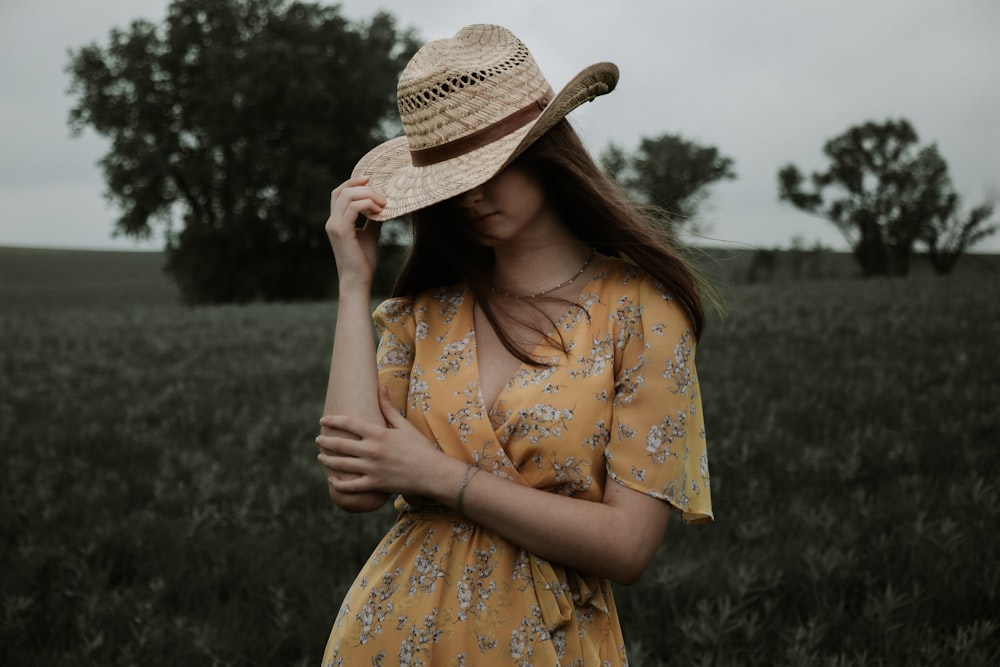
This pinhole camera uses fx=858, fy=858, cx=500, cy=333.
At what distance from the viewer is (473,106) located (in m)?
2.00

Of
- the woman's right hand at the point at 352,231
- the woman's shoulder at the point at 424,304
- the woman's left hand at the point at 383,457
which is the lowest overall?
the woman's left hand at the point at 383,457

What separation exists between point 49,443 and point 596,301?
617cm

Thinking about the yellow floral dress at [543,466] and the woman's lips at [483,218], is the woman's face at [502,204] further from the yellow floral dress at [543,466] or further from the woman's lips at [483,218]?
the yellow floral dress at [543,466]

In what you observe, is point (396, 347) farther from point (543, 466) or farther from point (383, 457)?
point (543, 466)

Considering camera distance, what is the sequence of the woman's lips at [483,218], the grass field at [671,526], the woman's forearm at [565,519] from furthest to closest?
1. the grass field at [671,526]
2. the woman's lips at [483,218]
3. the woman's forearm at [565,519]

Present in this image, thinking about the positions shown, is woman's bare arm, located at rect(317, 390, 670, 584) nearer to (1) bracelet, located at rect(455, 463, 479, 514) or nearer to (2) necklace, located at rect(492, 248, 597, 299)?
(1) bracelet, located at rect(455, 463, 479, 514)

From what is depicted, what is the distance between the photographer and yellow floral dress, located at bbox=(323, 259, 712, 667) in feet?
6.31

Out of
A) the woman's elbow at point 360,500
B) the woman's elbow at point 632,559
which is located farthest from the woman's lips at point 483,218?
the woman's elbow at point 632,559

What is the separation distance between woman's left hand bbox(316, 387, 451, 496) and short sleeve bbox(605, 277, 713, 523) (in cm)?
41

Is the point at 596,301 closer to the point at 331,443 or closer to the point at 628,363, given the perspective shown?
the point at 628,363

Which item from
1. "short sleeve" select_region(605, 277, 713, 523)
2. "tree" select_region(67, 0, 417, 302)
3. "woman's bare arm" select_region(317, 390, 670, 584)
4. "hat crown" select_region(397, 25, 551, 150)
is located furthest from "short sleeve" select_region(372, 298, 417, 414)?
"tree" select_region(67, 0, 417, 302)

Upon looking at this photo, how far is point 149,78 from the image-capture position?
34.4m

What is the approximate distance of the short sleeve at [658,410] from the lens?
190 centimetres

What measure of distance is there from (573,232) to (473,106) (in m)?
0.45
